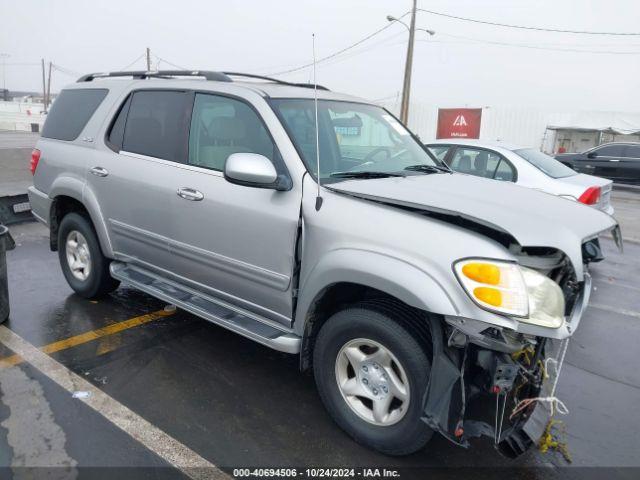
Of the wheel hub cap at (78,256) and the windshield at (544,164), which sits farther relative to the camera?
the windshield at (544,164)

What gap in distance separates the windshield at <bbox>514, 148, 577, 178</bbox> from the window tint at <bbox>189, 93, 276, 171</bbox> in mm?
5266

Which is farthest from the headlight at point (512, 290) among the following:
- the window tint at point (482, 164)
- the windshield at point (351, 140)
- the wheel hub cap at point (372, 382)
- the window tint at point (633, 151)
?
the window tint at point (633, 151)

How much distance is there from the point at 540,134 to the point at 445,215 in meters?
27.7

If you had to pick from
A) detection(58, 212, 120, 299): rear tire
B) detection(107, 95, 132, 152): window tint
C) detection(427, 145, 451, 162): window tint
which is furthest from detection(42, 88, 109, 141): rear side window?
detection(427, 145, 451, 162): window tint

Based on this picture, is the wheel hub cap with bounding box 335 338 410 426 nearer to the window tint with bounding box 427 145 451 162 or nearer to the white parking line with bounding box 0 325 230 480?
the white parking line with bounding box 0 325 230 480

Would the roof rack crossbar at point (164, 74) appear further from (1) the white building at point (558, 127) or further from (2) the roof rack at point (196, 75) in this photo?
(1) the white building at point (558, 127)

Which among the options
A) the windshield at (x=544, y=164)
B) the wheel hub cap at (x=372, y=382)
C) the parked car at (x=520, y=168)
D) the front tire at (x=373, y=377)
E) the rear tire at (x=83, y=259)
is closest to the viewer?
the front tire at (x=373, y=377)

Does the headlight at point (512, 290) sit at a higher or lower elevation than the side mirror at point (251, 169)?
lower

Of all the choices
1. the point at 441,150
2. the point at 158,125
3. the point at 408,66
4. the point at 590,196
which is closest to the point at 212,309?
the point at 158,125

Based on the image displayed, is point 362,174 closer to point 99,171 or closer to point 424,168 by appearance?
point 424,168

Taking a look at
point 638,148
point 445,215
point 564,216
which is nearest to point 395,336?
point 445,215

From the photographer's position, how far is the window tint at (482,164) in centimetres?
739

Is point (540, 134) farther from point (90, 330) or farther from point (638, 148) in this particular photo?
point (90, 330)

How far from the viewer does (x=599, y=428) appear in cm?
317
